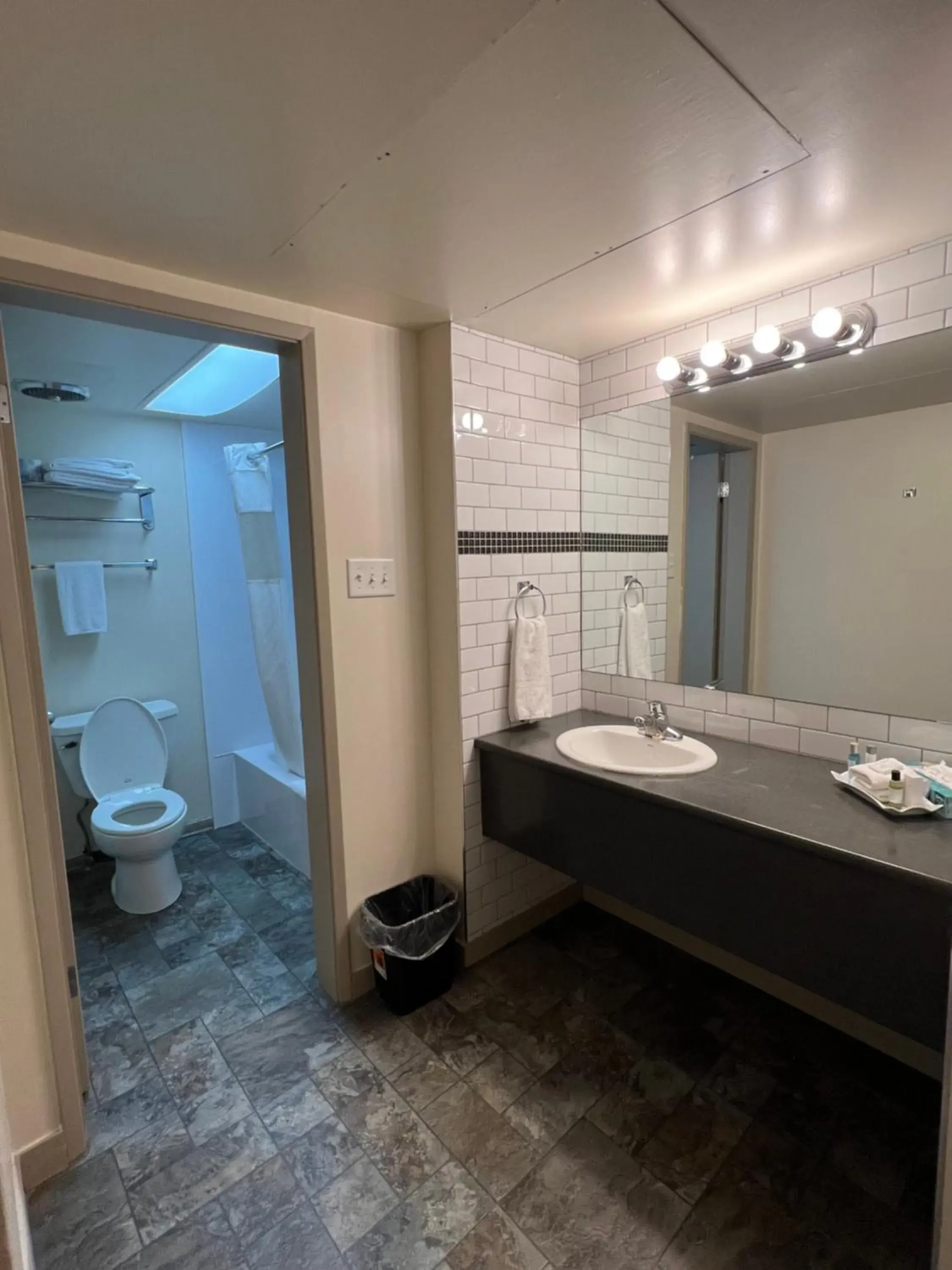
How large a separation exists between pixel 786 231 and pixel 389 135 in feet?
3.02

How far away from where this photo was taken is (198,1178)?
1398mm

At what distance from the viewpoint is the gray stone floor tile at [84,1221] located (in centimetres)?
124

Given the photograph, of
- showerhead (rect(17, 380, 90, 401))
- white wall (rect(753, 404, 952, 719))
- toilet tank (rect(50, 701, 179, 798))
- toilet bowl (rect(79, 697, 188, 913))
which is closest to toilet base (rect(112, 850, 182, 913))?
toilet bowl (rect(79, 697, 188, 913))

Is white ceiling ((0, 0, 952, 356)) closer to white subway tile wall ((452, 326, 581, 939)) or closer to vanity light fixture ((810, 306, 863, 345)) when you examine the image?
vanity light fixture ((810, 306, 863, 345))

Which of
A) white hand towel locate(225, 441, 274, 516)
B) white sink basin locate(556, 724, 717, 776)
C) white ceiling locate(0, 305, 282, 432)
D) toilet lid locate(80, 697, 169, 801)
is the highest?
white ceiling locate(0, 305, 282, 432)

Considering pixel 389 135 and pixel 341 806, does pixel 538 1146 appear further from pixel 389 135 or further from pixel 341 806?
pixel 389 135

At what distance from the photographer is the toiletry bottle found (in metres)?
1.33

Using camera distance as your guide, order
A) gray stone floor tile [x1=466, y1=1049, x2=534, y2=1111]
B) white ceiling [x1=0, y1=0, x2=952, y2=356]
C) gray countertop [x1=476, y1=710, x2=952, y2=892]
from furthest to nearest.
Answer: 1. gray stone floor tile [x1=466, y1=1049, x2=534, y2=1111]
2. gray countertop [x1=476, y1=710, x2=952, y2=892]
3. white ceiling [x1=0, y1=0, x2=952, y2=356]

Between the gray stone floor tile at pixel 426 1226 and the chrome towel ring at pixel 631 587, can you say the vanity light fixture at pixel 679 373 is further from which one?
the gray stone floor tile at pixel 426 1226

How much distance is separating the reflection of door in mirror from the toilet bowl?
2122 mm

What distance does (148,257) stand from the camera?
1.43 meters

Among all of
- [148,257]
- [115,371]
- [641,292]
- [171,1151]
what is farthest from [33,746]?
[641,292]

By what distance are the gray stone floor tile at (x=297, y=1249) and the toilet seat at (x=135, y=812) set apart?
146cm

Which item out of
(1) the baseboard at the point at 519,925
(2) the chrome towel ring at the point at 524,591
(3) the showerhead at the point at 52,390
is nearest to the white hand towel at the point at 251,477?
(3) the showerhead at the point at 52,390
